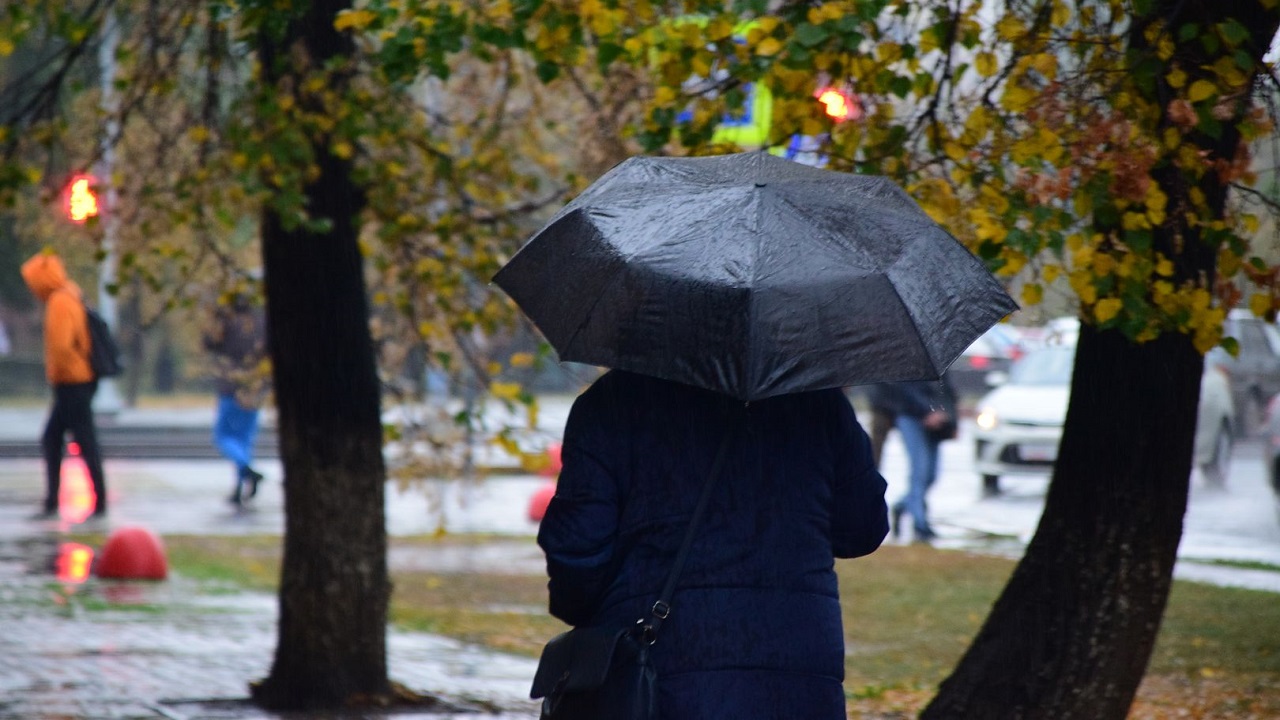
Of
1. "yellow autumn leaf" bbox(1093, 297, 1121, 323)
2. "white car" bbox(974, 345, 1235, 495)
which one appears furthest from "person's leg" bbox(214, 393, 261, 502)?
"yellow autumn leaf" bbox(1093, 297, 1121, 323)

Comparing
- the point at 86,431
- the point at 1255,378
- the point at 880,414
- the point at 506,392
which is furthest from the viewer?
the point at 1255,378

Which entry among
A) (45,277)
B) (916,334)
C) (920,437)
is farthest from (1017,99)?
(45,277)

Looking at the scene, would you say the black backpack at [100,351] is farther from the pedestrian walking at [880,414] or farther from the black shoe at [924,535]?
the black shoe at [924,535]

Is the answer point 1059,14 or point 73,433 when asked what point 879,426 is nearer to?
point 73,433

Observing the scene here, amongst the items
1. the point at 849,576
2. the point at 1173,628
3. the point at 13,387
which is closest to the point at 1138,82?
the point at 1173,628

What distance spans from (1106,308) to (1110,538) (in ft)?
3.76

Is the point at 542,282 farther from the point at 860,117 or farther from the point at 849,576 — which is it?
the point at 849,576

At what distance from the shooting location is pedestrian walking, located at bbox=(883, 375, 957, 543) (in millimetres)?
13453

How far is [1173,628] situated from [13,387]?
35561mm

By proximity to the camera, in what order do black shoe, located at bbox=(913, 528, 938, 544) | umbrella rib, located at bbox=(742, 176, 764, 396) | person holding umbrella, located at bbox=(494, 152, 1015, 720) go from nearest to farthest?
umbrella rib, located at bbox=(742, 176, 764, 396) < person holding umbrella, located at bbox=(494, 152, 1015, 720) < black shoe, located at bbox=(913, 528, 938, 544)

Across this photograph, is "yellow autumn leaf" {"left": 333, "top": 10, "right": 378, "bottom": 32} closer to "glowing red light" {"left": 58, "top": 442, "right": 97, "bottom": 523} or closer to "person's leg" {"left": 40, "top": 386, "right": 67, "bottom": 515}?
"person's leg" {"left": 40, "top": 386, "right": 67, "bottom": 515}

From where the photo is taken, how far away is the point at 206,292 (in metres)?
9.48

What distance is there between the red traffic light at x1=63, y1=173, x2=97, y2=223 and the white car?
11177 mm

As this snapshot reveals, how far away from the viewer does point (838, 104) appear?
547 centimetres
